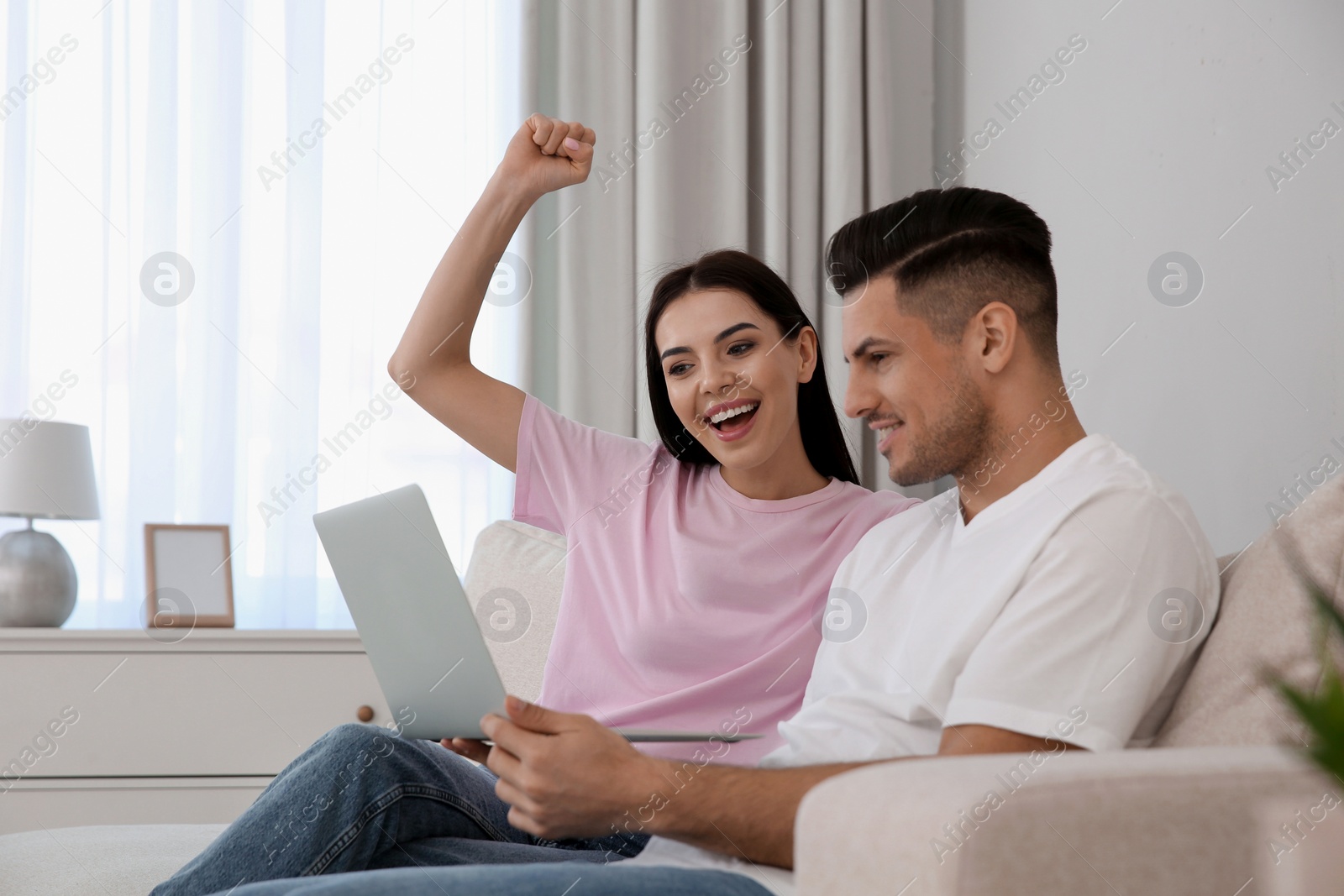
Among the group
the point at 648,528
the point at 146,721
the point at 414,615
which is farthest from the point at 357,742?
the point at 146,721

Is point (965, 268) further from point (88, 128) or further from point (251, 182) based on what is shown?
point (88, 128)

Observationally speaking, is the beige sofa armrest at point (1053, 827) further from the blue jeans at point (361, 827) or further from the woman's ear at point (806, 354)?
the woman's ear at point (806, 354)

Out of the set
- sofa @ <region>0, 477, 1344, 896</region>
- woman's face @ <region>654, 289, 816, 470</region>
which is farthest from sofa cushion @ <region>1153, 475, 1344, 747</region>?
woman's face @ <region>654, 289, 816, 470</region>

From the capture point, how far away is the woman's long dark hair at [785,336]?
1508mm

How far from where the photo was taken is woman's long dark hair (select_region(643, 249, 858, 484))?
1508 millimetres

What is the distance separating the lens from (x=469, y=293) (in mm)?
1599

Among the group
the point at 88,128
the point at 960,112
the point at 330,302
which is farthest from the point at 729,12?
the point at 88,128

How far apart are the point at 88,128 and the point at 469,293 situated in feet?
4.48

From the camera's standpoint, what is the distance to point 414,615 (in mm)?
1023

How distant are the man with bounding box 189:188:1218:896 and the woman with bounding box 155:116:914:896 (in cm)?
11

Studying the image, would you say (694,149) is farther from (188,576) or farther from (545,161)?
(188,576)

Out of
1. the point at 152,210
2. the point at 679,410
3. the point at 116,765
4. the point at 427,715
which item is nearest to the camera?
the point at 427,715

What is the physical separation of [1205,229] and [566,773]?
1.06 meters

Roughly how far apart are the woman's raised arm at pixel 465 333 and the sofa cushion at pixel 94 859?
65 cm
